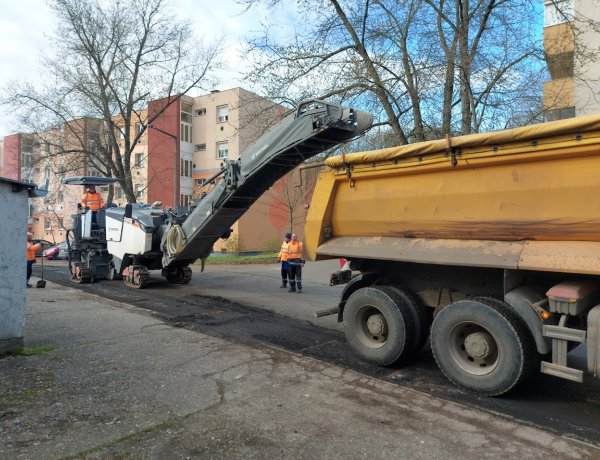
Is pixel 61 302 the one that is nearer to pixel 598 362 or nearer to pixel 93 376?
pixel 93 376

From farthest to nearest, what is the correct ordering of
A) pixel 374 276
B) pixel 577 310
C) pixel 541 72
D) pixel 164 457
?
pixel 541 72 < pixel 374 276 < pixel 577 310 < pixel 164 457

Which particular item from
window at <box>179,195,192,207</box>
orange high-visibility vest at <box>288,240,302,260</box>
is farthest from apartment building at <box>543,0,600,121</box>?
window at <box>179,195,192,207</box>

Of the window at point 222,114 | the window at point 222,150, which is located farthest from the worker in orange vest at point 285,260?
the window at point 222,114

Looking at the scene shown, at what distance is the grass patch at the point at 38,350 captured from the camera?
580cm

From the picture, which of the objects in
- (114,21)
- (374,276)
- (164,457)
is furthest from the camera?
(114,21)

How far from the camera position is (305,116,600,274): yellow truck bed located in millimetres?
4066

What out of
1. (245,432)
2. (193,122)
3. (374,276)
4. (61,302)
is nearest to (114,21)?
(193,122)

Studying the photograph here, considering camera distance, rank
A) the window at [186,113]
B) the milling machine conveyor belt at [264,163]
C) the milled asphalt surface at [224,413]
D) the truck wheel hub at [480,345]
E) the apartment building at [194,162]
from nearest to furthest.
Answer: the milled asphalt surface at [224,413], the truck wheel hub at [480,345], the milling machine conveyor belt at [264,163], the apartment building at [194,162], the window at [186,113]

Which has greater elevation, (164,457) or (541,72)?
(541,72)

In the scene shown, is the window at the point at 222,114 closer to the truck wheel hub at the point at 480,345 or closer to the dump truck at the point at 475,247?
→ the dump truck at the point at 475,247

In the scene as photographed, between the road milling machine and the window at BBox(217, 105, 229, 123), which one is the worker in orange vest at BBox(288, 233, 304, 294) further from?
the window at BBox(217, 105, 229, 123)

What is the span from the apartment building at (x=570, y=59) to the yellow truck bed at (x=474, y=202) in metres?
9.33

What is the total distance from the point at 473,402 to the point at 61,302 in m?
8.43

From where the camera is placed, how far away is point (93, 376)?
5.04 meters
